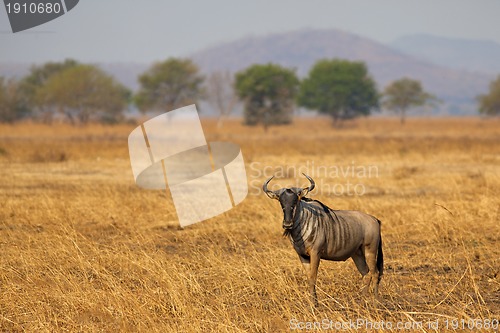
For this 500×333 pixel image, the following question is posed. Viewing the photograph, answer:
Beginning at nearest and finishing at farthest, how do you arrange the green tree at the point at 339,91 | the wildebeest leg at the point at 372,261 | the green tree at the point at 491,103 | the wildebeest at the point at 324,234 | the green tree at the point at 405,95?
the wildebeest at the point at 324,234
the wildebeest leg at the point at 372,261
the green tree at the point at 339,91
the green tree at the point at 491,103
the green tree at the point at 405,95

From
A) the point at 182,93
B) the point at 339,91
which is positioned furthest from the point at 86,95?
the point at 339,91

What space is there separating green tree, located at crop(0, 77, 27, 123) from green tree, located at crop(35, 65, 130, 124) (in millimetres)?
4308

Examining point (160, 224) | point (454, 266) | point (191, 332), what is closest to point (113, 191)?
point (160, 224)

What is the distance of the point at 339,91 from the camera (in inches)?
3568

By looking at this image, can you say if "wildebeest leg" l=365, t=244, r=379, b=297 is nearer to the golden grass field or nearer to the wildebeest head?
the golden grass field

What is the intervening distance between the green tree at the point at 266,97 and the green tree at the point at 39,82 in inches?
1040

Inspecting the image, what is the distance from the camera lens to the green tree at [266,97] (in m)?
69.2

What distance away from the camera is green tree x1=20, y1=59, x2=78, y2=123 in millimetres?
87438

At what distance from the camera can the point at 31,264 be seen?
8.55 metres

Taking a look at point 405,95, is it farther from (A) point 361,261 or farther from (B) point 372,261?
(B) point 372,261

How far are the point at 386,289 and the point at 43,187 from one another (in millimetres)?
11581

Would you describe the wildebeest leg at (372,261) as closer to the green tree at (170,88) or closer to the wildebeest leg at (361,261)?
the wildebeest leg at (361,261)

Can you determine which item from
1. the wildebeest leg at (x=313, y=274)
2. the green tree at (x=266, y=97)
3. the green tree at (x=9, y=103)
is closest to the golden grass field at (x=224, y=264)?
the wildebeest leg at (x=313, y=274)

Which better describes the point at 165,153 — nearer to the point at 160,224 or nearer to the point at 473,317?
the point at 160,224
